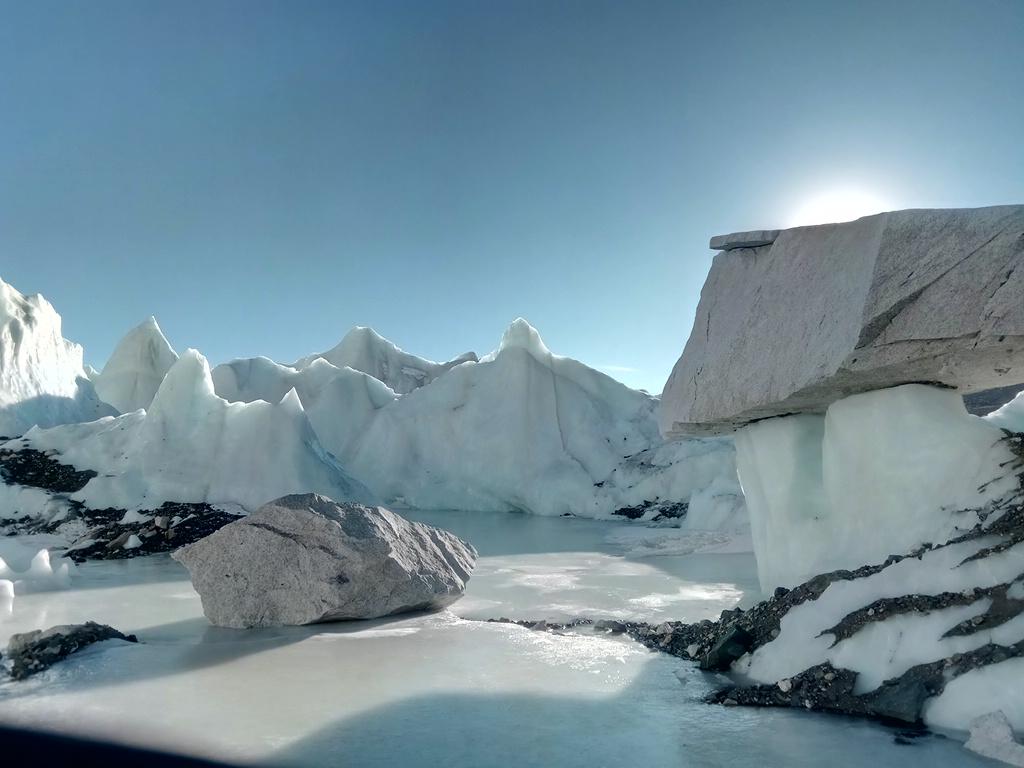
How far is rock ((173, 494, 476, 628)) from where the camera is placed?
564 cm

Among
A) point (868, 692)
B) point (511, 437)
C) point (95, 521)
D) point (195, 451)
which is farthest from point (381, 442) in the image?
point (868, 692)

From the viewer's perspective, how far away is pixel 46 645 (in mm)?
4406

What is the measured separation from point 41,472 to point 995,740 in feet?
48.9

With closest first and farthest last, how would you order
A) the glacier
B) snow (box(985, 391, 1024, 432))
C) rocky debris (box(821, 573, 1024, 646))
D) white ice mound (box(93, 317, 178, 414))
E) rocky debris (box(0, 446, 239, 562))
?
1. rocky debris (box(821, 573, 1024, 646))
2. snow (box(985, 391, 1024, 432))
3. rocky debris (box(0, 446, 239, 562))
4. the glacier
5. white ice mound (box(93, 317, 178, 414))

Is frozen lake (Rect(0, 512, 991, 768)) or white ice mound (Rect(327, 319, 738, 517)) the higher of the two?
white ice mound (Rect(327, 319, 738, 517))

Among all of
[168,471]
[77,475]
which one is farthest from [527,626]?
[77,475]

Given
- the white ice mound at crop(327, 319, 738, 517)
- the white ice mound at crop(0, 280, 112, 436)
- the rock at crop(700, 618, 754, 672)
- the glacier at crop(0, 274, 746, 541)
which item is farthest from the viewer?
the white ice mound at crop(327, 319, 738, 517)

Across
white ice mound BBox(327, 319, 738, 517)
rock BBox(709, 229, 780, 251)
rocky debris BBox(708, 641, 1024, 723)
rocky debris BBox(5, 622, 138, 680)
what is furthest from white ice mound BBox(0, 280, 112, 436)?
rocky debris BBox(708, 641, 1024, 723)

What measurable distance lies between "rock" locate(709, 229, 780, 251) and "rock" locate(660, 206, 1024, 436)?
56mm

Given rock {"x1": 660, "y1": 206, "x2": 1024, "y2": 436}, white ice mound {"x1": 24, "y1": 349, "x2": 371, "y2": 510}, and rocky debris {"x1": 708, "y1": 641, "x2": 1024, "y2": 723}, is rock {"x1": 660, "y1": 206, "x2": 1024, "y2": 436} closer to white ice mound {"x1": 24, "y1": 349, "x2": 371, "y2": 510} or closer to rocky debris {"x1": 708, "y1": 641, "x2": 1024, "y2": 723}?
rocky debris {"x1": 708, "y1": 641, "x2": 1024, "y2": 723}

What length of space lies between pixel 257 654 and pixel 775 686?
3186 mm

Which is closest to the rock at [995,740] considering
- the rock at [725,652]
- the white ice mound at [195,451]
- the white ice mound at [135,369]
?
the rock at [725,652]

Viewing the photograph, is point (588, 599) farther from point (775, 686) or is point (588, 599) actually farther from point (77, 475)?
point (77, 475)

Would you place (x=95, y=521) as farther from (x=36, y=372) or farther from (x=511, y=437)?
(x=511, y=437)
